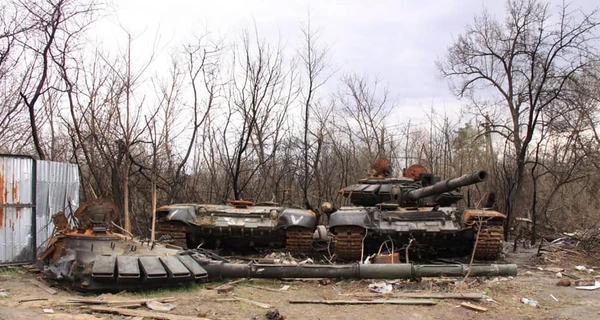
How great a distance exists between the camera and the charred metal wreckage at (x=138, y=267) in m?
7.74

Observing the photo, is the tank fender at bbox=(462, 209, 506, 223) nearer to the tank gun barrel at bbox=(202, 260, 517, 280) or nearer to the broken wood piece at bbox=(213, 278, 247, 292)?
the tank gun barrel at bbox=(202, 260, 517, 280)

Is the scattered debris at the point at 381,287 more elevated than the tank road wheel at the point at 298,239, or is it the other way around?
the tank road wheel at the point at 298,239

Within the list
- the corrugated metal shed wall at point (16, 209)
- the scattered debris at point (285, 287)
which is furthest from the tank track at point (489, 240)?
the corrugated metal shed wall at point (16, 209)

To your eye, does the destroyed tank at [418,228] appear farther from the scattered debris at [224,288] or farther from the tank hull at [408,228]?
the scattered debris at [224,288]

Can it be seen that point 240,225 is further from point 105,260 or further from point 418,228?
point 105,260

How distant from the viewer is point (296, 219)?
37.2 feet

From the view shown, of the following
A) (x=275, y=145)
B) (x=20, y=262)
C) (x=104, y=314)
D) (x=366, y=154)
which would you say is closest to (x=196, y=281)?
(x=104, y=314)

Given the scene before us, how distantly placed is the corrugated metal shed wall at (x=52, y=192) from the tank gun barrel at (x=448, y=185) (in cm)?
716

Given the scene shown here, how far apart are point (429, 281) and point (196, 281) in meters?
3.65

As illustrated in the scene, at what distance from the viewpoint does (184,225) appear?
1162cm

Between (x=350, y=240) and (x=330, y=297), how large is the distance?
2.88m

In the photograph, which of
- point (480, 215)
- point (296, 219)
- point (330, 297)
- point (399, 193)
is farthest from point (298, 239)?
point (480, 215)

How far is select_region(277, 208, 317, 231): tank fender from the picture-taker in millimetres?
11306

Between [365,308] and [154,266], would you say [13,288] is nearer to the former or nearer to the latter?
[154,266]
